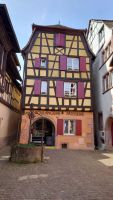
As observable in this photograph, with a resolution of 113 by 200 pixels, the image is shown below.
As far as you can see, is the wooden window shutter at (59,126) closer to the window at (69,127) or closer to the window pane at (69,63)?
the window at (69,127)

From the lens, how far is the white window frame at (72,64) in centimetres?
1650

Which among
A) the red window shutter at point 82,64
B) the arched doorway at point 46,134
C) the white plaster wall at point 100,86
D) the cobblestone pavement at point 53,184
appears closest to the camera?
the cobblestone pavement at point 53,184

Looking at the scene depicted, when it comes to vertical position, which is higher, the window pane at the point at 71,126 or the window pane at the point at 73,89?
the window pane at the point at 73,89

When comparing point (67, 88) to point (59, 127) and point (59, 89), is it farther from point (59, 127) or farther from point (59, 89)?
point (59, 127)

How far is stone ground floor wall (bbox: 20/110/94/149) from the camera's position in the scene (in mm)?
14837

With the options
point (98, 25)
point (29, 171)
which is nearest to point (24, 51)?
point (98, 25)

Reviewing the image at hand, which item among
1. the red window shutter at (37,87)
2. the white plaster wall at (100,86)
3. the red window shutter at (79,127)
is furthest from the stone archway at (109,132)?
the red window shutter at (37,87)

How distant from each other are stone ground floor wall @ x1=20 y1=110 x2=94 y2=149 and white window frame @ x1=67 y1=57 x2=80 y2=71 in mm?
3826

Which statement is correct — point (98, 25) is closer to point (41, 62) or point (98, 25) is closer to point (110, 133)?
point (41, 62)

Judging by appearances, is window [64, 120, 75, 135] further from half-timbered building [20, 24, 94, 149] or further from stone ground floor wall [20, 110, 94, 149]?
stone ground floor wall [20, 110, 94, 149]

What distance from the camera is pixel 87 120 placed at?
15.4 meters

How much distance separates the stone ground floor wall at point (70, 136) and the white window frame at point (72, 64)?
383 centimetres

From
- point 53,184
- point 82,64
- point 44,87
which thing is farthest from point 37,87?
point 53,184

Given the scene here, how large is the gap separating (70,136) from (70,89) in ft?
12.6
